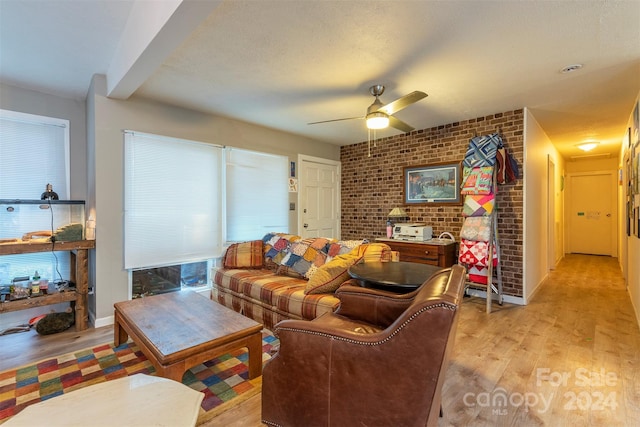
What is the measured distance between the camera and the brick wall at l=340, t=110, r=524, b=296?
145 inches

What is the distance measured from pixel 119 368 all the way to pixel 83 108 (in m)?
2.96

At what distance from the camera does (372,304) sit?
1.94 meters

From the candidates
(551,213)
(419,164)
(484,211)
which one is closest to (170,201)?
(419,164)

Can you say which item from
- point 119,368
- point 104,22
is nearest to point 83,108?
point 104,22

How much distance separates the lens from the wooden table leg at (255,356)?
80.5 inches

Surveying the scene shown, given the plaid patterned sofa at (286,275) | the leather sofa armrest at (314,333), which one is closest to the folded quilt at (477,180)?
the plaid patterned sofa at (286,275)

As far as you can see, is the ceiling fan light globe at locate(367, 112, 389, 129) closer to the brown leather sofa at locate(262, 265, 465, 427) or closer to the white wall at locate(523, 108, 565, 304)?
the brown leather sofa at locate(262, 265, 465, 427)

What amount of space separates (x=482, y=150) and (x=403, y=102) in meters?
1.74

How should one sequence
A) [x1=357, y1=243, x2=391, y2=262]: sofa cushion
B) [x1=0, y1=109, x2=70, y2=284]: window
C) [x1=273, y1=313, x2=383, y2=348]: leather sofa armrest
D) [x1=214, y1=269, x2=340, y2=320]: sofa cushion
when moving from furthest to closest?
[x1=0, y1=109, x2=70, y2=284]: window, [x1=357, y1=243, x2=391, y2=262]: sofa cushion, [x1=214, y1=269, x2=340, y2=320]: sofa cushion, [x1=273, y1=313, x2=383, y2=348]: leather sofa armrest

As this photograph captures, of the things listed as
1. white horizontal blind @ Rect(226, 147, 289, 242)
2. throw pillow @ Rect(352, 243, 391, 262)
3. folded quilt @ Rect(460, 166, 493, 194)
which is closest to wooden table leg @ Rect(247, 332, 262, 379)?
throw pillow @ Rect(352, 243, 391, 262)

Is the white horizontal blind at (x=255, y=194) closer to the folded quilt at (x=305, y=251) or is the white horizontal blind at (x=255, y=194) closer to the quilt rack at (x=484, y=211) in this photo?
the folded quilt at (x=305, y=251)

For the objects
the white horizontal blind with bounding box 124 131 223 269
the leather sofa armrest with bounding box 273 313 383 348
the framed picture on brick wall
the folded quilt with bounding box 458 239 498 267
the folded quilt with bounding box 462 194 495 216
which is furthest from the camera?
the framed picture on brick wall

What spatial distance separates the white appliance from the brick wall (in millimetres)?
317

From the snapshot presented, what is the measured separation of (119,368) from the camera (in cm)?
220
